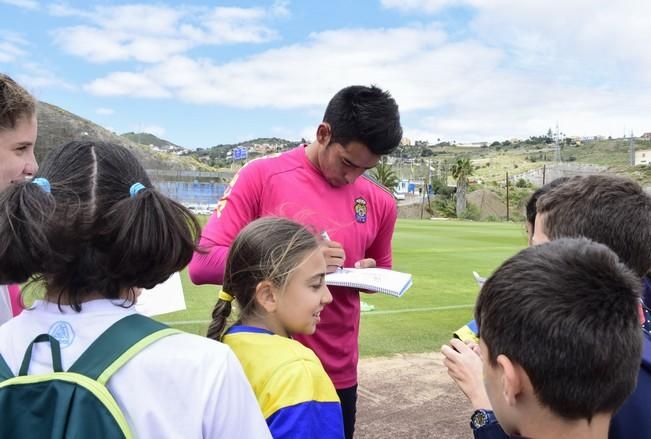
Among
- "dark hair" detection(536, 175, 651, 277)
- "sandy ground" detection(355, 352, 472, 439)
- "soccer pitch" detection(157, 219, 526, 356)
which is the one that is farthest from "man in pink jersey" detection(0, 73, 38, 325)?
"soccer pitch" detection(157, 219, 526, 356)

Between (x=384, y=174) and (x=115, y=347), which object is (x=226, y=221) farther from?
(x=384, y=174)

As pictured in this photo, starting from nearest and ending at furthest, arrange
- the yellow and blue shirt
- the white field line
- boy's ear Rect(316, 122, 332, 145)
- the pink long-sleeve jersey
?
the yellow and blue shirt
the pink long-sleeve jersey
boy's ear Rect(316, 122, 332, 145)
the white field line

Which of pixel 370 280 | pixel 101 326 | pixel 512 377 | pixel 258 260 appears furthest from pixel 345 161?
pixel 101 326

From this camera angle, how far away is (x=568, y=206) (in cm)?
213

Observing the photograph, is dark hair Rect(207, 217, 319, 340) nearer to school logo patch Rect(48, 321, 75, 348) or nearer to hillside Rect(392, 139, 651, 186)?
school logo patch Rect(48, 321, 75, 348)

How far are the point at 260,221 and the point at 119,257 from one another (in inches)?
37.4

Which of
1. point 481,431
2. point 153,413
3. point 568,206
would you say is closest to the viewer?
point 153,413

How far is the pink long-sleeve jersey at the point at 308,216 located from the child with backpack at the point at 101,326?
1.26m

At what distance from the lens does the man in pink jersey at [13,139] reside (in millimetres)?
2229

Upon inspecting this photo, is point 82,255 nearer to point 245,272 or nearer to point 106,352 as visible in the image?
point 106,352

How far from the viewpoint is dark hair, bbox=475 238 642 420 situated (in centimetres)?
146

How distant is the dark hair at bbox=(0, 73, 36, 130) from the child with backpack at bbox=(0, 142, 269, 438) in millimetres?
824

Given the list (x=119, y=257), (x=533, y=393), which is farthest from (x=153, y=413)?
(x=533, y=393)

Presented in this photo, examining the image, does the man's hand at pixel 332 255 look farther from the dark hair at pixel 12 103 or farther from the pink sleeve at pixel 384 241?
the dark hair at pixel 12 103
